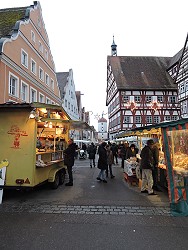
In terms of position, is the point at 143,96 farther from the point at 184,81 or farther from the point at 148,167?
the point at 148,167

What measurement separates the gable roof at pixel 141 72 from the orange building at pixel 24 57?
802 inches

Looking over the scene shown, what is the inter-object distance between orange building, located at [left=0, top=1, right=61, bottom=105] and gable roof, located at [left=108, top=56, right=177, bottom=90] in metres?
20.4

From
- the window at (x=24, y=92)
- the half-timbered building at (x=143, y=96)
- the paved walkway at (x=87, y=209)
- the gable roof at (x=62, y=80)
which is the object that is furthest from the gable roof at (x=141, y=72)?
the paved walkway at (x=87, y=209)

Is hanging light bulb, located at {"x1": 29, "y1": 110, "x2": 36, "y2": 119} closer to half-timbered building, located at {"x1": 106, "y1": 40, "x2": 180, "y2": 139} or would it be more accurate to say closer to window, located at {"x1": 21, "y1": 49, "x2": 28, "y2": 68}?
window, located at {"x1": 21, "y1": 49, "x2": 28, "y2": 68}

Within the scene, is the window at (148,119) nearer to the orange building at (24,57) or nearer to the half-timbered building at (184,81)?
the half-timbered building at (184,81)

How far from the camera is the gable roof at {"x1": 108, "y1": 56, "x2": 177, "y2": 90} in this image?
43.3m

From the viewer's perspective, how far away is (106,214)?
5602 mm

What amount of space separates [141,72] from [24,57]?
3105cm

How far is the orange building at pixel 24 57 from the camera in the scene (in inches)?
640

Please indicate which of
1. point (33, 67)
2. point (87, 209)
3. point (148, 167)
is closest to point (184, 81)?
point (33, 67)

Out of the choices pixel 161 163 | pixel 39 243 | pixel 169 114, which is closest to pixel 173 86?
pixel 169 114

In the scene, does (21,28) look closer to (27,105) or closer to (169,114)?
(27,105)

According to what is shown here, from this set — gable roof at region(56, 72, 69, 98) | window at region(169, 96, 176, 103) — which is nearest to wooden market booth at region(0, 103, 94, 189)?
gable roof at region(56, 72, 69, 98)

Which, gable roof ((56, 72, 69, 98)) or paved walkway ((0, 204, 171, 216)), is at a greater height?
gable roof ((56, 72, 69, 98))
